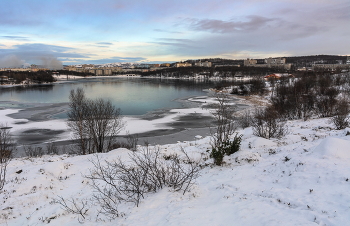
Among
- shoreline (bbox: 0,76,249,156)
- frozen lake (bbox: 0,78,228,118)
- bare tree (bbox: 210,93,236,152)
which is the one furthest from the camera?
frozen lake (bbox: 0,78,228,118)

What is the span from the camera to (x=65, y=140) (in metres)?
15.6

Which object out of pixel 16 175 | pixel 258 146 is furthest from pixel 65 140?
pixel 258 146

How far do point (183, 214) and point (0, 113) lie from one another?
28.4 m

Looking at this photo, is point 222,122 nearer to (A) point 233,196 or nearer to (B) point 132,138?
(A) point 233,196

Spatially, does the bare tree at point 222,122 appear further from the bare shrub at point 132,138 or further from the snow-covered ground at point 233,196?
the bare shrub at point 132,138

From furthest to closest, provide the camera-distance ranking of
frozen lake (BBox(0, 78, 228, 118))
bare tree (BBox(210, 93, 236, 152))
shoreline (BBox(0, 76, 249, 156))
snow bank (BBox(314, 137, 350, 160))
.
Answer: frozen lake (BBox(0, 78, 228, 118)) < shoreline (BBox(0, 76, 249, 156)) < bare tree (BBox(210, 93, 236, 152)) < snow bank (BBox(314, 137, 350, 160))

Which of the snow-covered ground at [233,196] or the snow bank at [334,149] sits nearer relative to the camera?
the snow-covered ground at [233,196]

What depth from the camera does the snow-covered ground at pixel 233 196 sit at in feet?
12.2

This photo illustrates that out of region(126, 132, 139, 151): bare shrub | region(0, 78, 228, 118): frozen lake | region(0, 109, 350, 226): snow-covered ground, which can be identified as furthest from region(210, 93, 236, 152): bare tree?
region(0, 78, 228, 118): frozen lake

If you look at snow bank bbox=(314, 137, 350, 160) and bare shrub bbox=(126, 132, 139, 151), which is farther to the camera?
bare shrub bbox=(126, 132, 139, 151)

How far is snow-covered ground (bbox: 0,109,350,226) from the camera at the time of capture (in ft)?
12.2

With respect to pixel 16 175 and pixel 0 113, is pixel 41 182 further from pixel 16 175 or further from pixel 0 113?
pixel 0 113

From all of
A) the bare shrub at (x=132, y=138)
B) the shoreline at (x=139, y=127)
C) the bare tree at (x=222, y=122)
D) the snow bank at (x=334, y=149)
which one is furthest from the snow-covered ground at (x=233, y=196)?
the shoreline at (x=139, y=127)

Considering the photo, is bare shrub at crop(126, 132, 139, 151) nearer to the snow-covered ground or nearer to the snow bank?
the snow-covered ground
